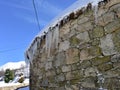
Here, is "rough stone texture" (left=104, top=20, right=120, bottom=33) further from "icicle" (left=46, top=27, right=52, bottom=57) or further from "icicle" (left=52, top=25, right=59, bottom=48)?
"icicle" (left=46, top=27, right=52, bottom=57)

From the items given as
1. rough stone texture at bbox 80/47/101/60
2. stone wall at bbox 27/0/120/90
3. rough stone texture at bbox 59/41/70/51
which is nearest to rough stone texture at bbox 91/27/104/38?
stone wall at bbox 27/0/120/90

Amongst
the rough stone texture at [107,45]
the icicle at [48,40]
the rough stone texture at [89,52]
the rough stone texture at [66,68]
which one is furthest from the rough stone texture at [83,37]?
the icicle at [48,40]

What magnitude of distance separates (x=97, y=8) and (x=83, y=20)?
25 centimetres

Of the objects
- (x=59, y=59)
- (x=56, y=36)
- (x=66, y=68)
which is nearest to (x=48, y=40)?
(x=56, y=36)

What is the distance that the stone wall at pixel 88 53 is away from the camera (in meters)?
2.25

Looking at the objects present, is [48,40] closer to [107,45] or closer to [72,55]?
[72,55]

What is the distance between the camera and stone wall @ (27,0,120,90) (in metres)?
2.25

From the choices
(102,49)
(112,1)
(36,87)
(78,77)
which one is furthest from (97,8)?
(36,87)

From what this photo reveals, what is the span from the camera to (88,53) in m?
2.51

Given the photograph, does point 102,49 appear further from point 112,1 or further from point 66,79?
point 66,79

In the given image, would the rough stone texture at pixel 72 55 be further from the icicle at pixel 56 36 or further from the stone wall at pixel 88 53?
the icicle at pixel 56 36

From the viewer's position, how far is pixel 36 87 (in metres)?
3.80

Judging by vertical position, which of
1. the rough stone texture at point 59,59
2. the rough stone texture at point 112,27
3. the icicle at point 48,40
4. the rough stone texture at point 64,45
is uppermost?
the icicle at point 48,40

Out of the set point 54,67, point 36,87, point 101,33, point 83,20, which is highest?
point 83,20
